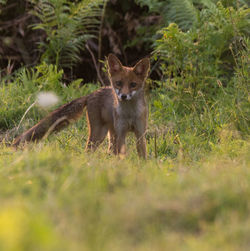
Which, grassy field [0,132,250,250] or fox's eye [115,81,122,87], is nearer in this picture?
grassy field [0,132,250,250]

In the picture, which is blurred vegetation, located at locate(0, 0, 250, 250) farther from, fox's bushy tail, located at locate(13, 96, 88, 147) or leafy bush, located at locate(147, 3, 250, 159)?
fox's bushy tail, located at locate(13, 96, 88, 147)

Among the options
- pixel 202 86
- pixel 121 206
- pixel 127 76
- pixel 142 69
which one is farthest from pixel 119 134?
pixel 121 206

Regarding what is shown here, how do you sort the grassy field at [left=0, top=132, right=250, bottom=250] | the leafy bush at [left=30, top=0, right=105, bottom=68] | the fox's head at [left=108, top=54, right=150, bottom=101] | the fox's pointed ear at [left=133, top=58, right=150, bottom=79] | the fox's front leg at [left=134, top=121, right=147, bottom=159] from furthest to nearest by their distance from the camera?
the leafy bush at [left=30, top=0, right=105, bottom=68], the fox's pointed ear at [left=133, top=58, right=150, bottom=79], the fox's head at [left=108, top=54, right=150, bottom=101], the fox's front leg at [left=134, top=121, right=147, bottom=159], the grassy field at [left=0, top=132, right=250, bottom=250]

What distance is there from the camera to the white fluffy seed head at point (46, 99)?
24.6ft

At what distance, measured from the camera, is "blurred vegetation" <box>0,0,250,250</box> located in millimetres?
2572

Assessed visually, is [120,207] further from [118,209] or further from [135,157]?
[135,157]

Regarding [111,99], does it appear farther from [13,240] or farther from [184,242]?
[13,240]

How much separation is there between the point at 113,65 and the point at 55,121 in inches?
41.1

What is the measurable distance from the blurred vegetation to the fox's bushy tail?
215 millimetres

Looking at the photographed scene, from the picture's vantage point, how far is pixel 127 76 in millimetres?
6297

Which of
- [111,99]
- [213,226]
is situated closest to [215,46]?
[111,99]

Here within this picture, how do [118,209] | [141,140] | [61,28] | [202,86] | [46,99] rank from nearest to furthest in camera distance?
1. [118,209]
2. [141,140]
3. [202,86]
4. [46,99]
5. [61,28]

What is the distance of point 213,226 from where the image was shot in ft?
8.90

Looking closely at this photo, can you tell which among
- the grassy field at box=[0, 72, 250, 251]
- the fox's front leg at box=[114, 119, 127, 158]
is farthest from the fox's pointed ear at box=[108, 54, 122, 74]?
the grassy field at box=[0, 72, 250, 251]
